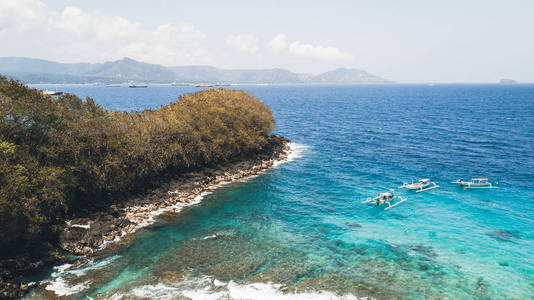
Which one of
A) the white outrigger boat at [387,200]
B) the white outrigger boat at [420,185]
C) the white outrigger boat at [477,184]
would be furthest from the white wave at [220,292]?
the white outrigger boat at [477,184]

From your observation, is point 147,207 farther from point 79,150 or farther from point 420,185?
point 420,185

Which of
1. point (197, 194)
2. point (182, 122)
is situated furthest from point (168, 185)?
point (182, 122)

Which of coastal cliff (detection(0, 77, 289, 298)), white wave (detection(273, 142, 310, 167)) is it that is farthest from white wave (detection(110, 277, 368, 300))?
white wave (detection(273, 142, 310, 167))

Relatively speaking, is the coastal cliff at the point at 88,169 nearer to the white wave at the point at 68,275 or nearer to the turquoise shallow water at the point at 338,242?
the white wave at the point at 68,275

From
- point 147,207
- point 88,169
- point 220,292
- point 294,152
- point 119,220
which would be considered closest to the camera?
point 220,292

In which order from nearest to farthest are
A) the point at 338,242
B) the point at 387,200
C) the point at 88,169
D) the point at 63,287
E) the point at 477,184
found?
the point at 63,287
the point at 338,242
the point at 88,169
the point at 387,200
the point at 477,184

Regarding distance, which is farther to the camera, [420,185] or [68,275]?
[420,185]

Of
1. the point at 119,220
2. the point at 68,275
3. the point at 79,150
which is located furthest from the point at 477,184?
the point at 79,150
